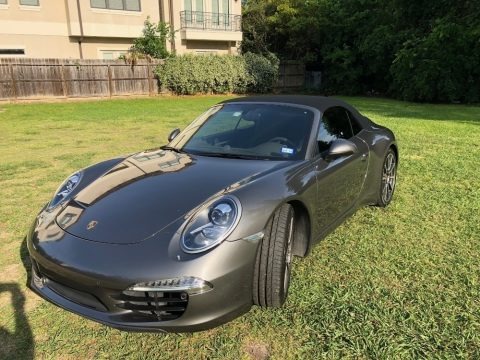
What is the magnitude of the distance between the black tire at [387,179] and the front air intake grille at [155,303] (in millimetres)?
2961

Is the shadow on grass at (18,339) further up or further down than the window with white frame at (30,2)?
further down

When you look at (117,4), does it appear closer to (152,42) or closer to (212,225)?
(152,42)

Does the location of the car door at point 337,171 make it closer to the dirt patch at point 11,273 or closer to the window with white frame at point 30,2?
the dirt patch at point 11,273

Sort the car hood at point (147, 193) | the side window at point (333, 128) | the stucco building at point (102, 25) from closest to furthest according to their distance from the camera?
the car hood at point (147, 193) < the side window at point (333, 128) < the stucco building at point (102, 25)

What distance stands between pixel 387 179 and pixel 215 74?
62.6 feet

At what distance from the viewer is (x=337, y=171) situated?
3592mm

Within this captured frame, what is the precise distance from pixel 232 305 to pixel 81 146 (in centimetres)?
702

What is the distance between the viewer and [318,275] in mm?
3320

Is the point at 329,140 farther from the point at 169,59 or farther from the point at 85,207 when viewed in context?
the point at 169,59

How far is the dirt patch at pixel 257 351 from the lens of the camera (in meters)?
2.46

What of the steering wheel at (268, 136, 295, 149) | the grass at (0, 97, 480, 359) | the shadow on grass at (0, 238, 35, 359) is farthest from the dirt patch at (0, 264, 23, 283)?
the steering wheel at (268, 136, 295, 149)

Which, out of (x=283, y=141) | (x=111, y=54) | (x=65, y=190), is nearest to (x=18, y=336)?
(x=65, y=190)

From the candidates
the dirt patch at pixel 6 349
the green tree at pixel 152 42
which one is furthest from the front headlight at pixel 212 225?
the green tree at pixel 152 42

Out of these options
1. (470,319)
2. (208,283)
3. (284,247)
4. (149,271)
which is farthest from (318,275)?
(149,271)
